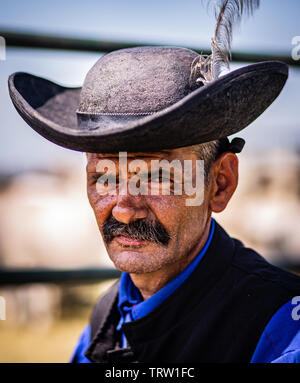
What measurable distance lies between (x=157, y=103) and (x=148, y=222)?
1.02 feet

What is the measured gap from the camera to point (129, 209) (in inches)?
43.4

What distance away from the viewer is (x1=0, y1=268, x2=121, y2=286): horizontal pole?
193 cm

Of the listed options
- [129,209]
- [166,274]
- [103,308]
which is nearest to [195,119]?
[129,209]

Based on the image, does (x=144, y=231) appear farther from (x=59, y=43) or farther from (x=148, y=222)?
(x=59, y=43)

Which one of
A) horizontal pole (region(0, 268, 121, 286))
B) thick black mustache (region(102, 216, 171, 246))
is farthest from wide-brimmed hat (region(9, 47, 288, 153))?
horizontal pole (region(0, 268, 121, 286))

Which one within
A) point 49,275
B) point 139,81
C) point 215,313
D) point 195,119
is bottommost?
point 49,275

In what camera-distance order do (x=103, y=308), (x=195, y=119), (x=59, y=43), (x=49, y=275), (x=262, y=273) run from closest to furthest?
1. (x=195, y=119)
2. (x=262, y=273)
3. (x=103, y=308)
4. (x=59, y=43)
5. (x=49, y=275)

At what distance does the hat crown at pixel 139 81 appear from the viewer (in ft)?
3.47

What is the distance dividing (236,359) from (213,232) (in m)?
0.38

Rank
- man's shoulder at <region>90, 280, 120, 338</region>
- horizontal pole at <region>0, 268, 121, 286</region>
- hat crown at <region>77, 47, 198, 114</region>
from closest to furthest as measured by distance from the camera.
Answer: hat crown at <region>77, 47, 198, 114</region> → man's shoulder at <region>90, 280, 120, 338</region> → horizontal pole at <region>0, 268, 121, 286</region>

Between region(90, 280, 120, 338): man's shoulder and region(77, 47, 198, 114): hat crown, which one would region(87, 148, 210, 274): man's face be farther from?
region(90, 280, 120, 338): man's shoulder

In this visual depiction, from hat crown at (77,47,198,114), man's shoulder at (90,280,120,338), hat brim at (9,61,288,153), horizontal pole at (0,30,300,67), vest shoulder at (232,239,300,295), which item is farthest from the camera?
horizontal pole at (0,30,300,67)

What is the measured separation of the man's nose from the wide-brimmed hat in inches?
5.4

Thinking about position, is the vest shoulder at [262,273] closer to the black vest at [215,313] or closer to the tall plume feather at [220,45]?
the black vest at [215,313]
